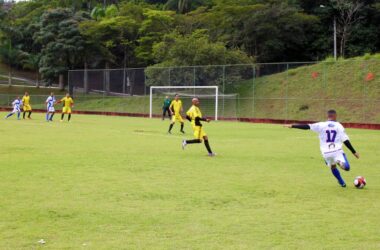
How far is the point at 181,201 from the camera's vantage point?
9594 mm

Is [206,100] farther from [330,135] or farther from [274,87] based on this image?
[330,135]

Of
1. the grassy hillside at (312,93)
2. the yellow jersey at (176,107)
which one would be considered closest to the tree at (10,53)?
the grassy hillside at (312,93)

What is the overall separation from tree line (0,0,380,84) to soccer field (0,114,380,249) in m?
36.9

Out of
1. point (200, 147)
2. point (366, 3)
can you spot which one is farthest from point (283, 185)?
point (366, 3)

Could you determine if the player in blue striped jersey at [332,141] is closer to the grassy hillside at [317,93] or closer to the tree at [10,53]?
the grassy hillside at [317,93]

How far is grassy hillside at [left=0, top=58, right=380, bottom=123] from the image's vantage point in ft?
134

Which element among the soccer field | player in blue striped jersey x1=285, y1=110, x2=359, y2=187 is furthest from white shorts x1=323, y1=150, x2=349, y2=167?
the soccer field

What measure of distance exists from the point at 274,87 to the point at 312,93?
3.47 metres

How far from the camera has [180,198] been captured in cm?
987

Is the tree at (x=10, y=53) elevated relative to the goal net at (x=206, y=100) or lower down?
elevated

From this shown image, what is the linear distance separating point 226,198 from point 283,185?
204 cm

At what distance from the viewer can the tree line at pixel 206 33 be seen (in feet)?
183

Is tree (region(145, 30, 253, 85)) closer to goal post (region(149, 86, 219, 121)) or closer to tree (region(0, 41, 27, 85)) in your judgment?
goal post (region(149, 86, 219, 121))

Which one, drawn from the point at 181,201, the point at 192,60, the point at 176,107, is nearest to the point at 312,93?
the point at 192,60
